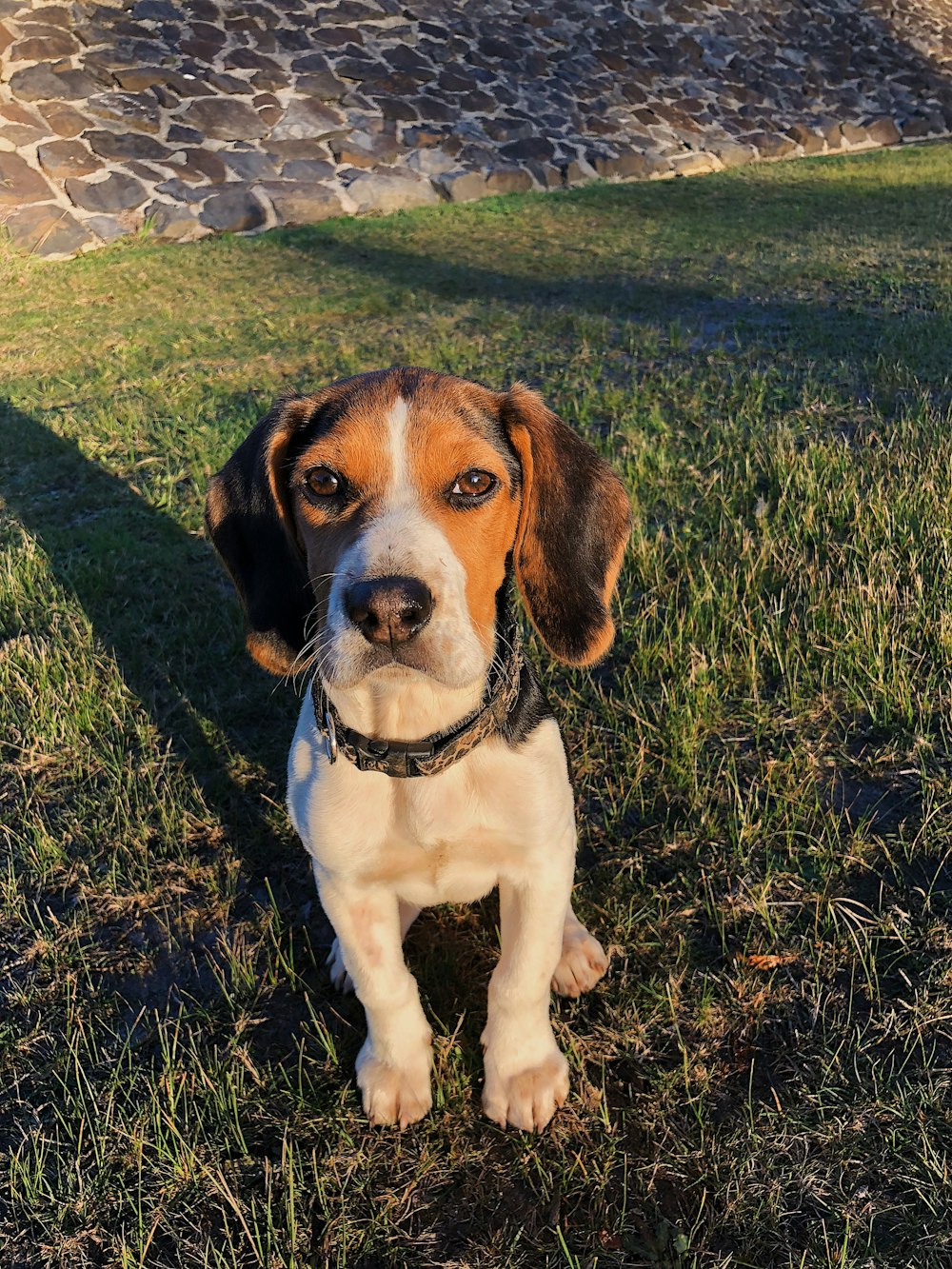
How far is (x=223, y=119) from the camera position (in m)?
15.4

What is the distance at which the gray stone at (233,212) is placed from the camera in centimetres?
1453

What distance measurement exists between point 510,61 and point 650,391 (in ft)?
49.4

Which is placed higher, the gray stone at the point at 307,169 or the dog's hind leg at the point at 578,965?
the dog's hind leg at the point at 578,965

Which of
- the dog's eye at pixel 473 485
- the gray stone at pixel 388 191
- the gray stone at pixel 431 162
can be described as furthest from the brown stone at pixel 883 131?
the dog's eye at pixel 473 485

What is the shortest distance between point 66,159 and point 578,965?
50.8 feet

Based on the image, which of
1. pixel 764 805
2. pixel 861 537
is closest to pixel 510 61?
pixel 861 537

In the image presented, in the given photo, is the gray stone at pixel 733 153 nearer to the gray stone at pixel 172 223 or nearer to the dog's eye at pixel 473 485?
the gray stone at pixel 172 223

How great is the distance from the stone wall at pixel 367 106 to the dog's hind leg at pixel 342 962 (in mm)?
13602

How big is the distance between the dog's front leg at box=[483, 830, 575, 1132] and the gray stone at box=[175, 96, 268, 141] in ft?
53.2

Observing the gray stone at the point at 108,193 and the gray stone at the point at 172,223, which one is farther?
the gray stone at the point at 172,223

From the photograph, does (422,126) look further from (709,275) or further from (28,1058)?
(28,1058)

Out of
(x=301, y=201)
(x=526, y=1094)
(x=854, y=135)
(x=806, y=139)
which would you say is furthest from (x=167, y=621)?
(x=854, y=135)

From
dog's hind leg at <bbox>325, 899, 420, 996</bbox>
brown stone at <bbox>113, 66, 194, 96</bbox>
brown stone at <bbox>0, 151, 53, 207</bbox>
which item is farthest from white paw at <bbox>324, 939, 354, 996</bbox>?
brown stone at <bbox>113, 66, 194, 96</bbox>

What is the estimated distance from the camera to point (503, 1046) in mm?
2627
